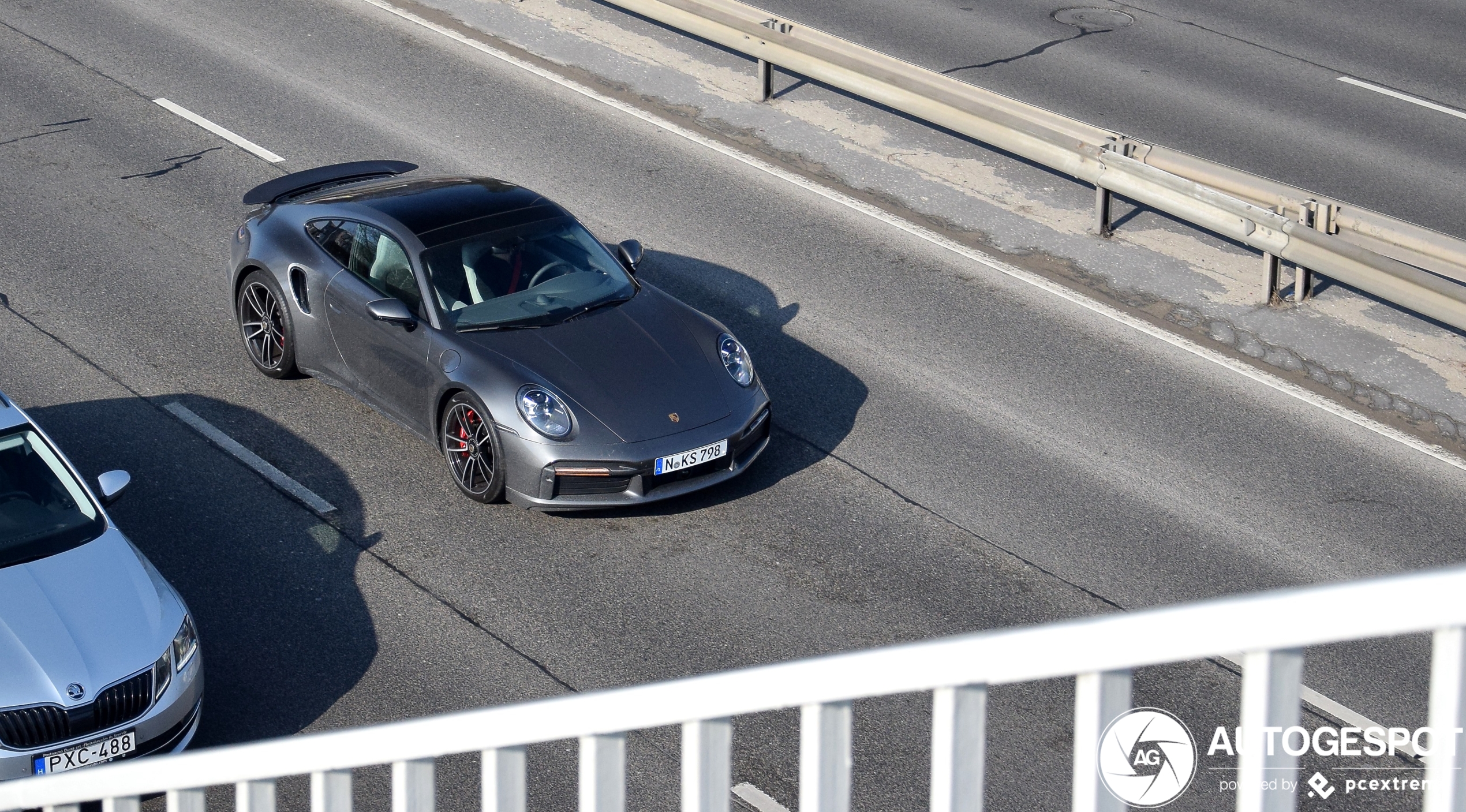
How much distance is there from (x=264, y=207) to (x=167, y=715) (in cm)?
499

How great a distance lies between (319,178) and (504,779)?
31.3ft

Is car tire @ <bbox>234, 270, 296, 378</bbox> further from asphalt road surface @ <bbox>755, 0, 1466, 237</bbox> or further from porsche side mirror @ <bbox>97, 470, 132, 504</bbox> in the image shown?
asphalt road surface @ <bbox>755, 0, 1466, 237</bbox>

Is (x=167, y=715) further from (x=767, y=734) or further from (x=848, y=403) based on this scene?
(x=848, y=403)

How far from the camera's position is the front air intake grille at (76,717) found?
5676 mm

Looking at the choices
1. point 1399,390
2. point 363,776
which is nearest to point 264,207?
point 363,776

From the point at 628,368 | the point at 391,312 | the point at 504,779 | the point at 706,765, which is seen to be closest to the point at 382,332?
the point at 391,312

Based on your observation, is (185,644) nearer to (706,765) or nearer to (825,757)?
(706,765)

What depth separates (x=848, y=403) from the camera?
31.5 ft

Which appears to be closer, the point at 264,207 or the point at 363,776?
the point at 363,776

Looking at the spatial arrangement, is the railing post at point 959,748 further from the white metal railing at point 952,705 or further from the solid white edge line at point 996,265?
the solid white edge line at point 996,265

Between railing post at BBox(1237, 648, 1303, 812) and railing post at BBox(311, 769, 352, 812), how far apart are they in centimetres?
108

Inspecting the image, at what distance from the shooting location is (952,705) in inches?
52.7

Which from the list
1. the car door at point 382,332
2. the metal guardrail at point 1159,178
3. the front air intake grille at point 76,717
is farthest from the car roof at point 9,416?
the metal guardrail at point 1159,178

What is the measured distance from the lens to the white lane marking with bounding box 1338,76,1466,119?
14.7 metres
